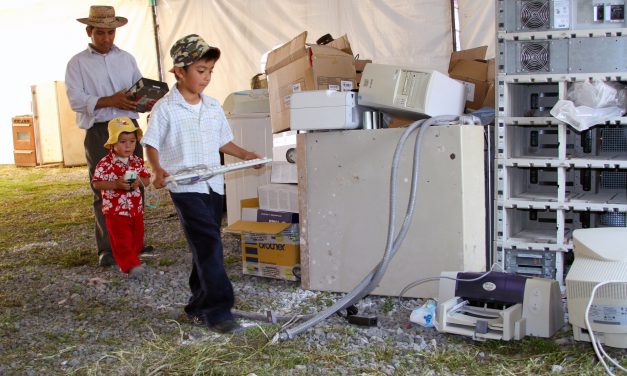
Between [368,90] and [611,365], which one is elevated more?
[368,90]

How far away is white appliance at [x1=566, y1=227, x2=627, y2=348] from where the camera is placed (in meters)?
2.60

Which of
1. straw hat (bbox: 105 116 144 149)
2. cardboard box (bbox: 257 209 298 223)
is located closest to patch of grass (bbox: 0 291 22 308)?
straw hat (bbox: 105 116 144 149)

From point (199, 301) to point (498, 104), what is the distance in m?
1.88

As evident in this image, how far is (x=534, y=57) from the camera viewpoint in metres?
3.66

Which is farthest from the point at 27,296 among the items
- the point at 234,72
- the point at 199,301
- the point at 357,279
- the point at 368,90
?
the point at 234,72

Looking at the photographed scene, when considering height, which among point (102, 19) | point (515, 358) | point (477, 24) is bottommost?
point (515, 358)

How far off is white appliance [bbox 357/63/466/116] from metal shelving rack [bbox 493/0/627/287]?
34 cm

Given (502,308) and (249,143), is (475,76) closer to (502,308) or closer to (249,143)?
(249,143)

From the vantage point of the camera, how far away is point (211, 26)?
9.21 m

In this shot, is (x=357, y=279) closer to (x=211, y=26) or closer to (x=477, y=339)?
(x=477, y=339)

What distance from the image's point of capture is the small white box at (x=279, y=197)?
4.32 metres

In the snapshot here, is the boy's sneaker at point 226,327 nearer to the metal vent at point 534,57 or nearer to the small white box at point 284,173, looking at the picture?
the small white box at point 284,173

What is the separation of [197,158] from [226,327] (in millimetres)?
792

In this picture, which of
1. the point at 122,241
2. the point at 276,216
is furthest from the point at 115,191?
the point at 276,216
